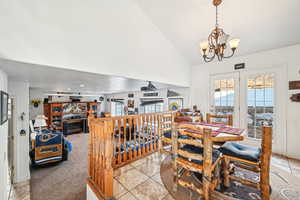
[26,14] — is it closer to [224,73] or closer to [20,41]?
[20,41]

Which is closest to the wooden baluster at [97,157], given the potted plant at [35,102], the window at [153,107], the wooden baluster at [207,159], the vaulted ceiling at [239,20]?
the wooden baluster at [207,159]

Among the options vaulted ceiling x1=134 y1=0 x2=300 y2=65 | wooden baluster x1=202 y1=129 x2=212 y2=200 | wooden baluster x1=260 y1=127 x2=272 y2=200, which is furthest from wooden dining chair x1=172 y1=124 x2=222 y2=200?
vaulted ceiling x1=134 y1=0 x2=300 y2=65

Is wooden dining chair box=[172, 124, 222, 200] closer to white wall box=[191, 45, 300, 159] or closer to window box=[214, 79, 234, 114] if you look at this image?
window box=[214, 79, 234, 114]

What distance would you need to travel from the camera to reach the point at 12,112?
2795 millimetres

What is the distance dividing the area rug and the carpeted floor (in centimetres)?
182

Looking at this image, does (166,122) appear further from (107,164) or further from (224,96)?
(224,96)

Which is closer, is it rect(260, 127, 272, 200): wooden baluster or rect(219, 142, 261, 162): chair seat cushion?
rect(260, 127, 272, 200): wooden baluster

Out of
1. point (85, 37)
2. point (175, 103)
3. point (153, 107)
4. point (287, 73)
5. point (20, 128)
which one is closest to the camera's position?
point (85, 37)

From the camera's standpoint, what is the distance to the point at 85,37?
197cm

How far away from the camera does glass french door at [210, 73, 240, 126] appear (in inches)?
147

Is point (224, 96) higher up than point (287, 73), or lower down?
lower down

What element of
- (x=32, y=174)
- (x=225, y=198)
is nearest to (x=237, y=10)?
(x=225, y=198)

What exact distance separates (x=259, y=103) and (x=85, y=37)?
454 centimetres

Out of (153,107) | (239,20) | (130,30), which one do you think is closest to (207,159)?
(130,30)
